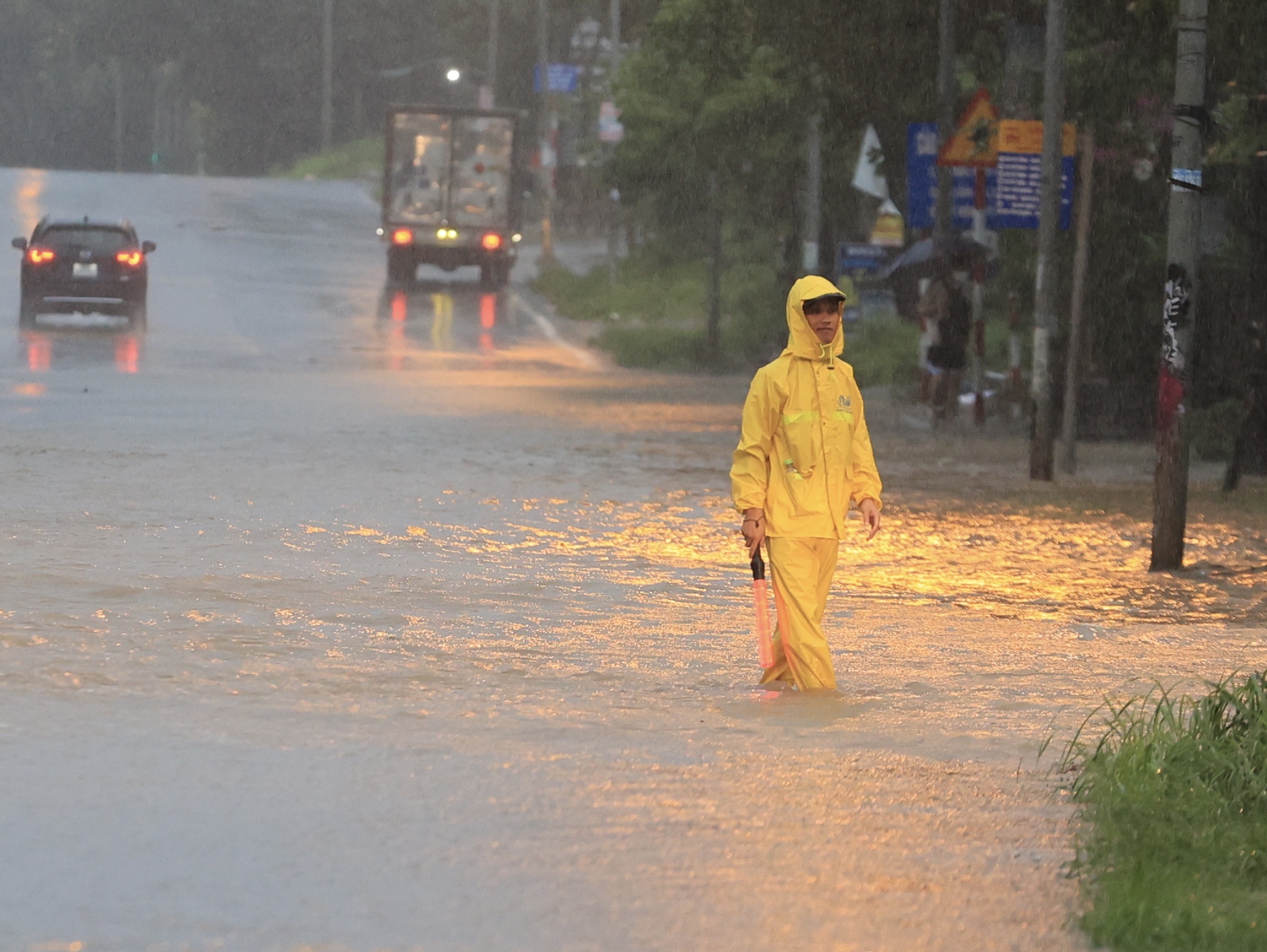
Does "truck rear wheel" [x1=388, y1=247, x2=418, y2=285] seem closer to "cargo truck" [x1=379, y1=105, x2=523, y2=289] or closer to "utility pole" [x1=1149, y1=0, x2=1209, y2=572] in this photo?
"cargo truck" [x1=379, y1=105, x2=523, y2=289]

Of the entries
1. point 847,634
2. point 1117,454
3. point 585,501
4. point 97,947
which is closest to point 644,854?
point 97,947

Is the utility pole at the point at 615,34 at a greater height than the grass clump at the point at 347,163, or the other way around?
the utility pole at the point at 615,34

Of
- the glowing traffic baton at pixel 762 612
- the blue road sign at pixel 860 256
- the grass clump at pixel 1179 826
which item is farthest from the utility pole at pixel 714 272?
the grass clump at pixel 1179 826

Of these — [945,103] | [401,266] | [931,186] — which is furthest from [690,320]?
[945,103]

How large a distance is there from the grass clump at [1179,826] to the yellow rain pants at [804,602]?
142 centimetres

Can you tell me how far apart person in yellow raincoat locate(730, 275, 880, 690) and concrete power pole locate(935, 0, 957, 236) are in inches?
584

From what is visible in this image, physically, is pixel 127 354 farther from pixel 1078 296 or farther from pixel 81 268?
pixel 1078 296

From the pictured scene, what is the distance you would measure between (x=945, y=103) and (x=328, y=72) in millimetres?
84520

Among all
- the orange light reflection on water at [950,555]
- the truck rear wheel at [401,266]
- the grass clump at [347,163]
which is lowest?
the orange light reflection on water at [950,555]

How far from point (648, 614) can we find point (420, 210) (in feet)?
119

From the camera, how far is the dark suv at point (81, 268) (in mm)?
36219

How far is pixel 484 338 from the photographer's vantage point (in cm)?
3700

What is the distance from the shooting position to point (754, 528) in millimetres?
8914

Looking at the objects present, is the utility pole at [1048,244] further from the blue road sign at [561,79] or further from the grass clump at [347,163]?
the grass clump at [347,163]
